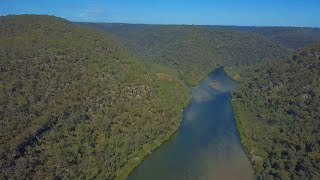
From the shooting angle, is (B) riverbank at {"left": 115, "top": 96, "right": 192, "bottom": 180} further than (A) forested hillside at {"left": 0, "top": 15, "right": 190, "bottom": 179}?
Yes

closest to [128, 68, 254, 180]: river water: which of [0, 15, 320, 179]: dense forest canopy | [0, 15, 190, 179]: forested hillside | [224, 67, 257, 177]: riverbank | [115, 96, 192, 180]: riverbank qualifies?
[115, 96, 192, 180]: riverbank

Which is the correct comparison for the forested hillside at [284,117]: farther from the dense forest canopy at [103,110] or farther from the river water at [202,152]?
the river water at [202,152]

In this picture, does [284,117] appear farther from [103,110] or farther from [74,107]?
[74,107]

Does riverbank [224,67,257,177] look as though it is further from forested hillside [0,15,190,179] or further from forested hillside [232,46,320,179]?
forested hillside [0,15,190,179]

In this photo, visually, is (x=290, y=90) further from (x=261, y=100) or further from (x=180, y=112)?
(x=180, y=112)

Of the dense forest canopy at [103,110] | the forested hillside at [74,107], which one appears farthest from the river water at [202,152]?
the forested hillside at [74,107]

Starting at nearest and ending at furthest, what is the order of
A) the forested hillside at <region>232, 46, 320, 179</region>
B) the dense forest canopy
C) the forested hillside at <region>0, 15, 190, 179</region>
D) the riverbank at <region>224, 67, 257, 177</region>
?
the forested hillside at <region>0, 15, 190, 179</region>
the dense forest canopy
the forested hillside at <region>232, 46, 320, 179</region>
the riverbank at <region>224, 67, 257, 177</region>
